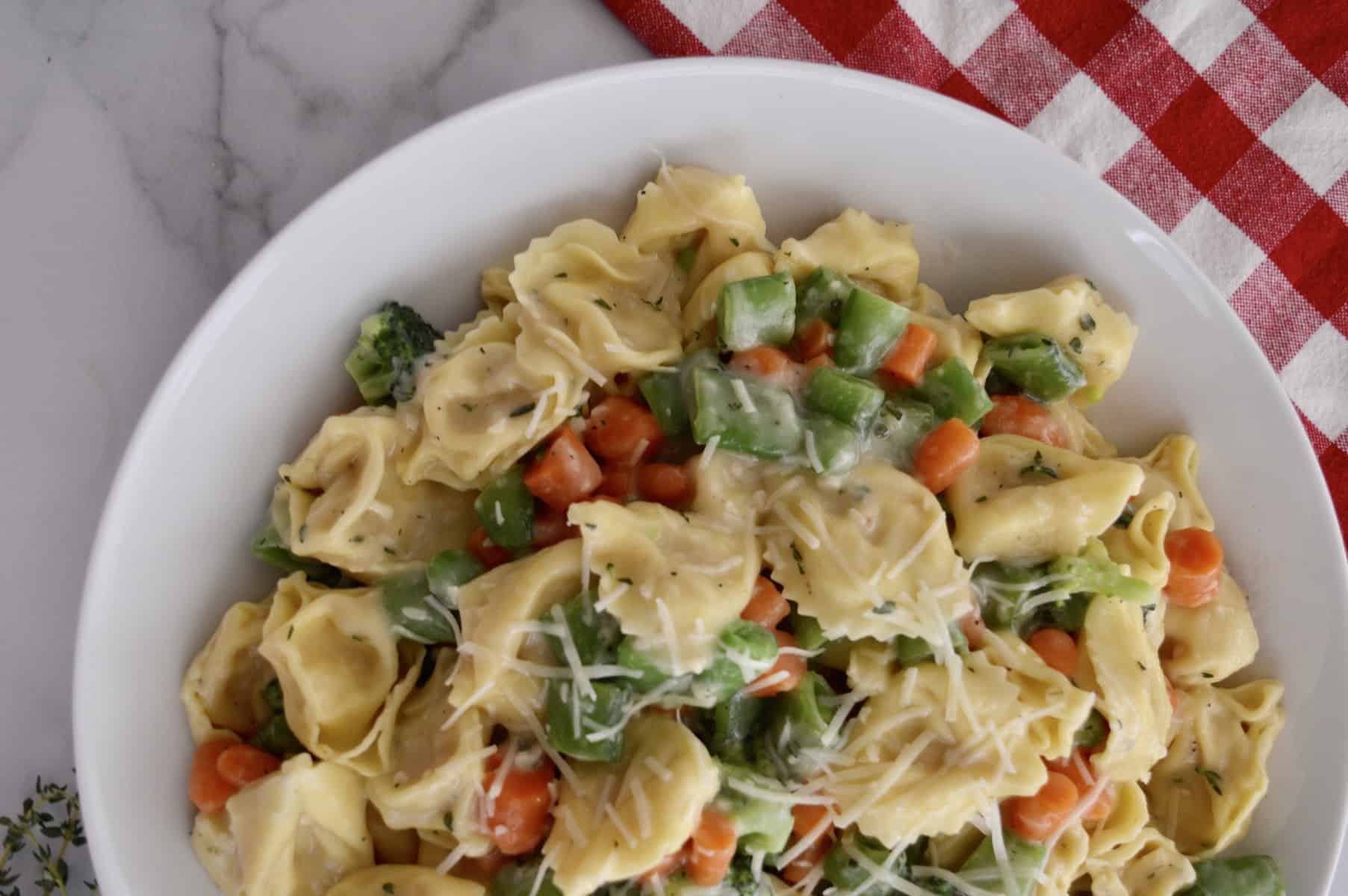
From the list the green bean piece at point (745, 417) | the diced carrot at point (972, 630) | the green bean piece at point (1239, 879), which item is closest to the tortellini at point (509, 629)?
the green bean piece at point (745, 417)

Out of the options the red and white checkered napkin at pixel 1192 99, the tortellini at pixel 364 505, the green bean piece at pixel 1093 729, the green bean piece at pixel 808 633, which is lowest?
the tortellini at pixel 364 505

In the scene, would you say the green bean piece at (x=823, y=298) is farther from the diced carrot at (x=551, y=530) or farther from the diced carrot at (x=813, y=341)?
the diced carrot at (x=551, y=530)

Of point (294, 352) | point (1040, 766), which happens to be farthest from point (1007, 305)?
point (294, 352)

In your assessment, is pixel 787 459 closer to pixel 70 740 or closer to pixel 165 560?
pixel 165 560

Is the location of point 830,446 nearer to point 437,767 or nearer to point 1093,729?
point 1093,729

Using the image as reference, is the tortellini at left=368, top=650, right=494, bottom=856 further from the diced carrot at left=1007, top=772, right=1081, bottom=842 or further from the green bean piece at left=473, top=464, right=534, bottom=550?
the diced carrot at left=1007, top=772, right=1081, bottom=842
